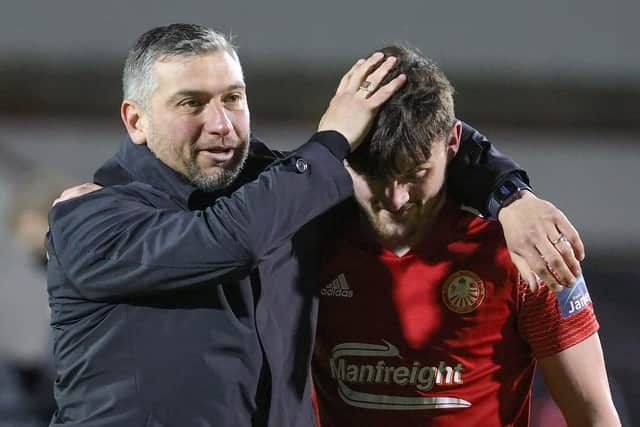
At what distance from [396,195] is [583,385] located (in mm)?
445

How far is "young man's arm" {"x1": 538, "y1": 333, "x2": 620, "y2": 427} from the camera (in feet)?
6.62

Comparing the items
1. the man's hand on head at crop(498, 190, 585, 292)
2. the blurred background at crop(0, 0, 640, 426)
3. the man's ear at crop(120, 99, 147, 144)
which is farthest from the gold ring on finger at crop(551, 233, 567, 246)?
the blurred background at crop(0, 0, 640, 426)

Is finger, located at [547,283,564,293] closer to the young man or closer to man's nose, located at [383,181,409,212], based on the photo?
the young man

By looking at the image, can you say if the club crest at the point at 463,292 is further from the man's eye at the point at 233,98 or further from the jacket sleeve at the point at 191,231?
the man's eye at the point at 233,98

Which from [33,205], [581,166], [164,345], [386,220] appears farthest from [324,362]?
[581,166]

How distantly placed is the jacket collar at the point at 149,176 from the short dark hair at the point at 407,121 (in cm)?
24

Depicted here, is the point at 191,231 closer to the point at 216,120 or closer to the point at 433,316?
the point at 216,120

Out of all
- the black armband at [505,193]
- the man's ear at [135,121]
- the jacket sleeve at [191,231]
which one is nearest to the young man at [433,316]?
the black armband at [505,193]

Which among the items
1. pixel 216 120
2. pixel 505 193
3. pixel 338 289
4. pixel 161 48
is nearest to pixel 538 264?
pixel 505 193

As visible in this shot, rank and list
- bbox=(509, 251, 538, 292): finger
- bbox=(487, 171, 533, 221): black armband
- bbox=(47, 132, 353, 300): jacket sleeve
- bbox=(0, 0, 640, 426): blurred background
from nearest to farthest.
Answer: bbox=(47, 132, 353, 300): jacket sleeve < bbox=(509, 251, 538, 292): finger < bbox=(487, 171, 533, 221): black armband < bbox=(0, 0, 640, 426): blurred background

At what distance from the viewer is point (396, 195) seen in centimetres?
203

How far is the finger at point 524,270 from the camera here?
189 cm

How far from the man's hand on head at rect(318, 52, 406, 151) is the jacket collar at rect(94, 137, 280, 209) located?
23 cm

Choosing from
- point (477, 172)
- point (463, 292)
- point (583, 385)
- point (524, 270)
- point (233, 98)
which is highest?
point (233, 98)
